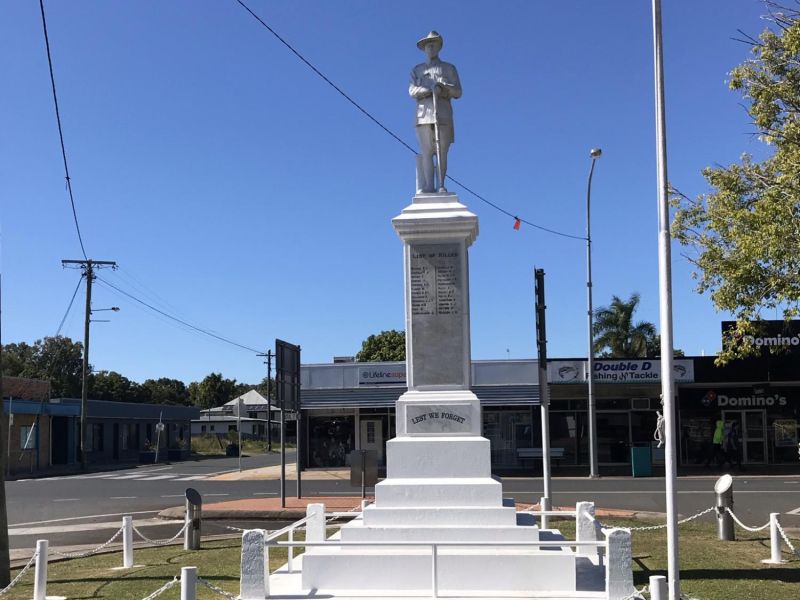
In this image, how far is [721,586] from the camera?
9.56m

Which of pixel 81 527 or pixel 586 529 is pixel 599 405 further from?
pixel 586 529

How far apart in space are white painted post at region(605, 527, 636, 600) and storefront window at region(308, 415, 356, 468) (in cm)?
2764

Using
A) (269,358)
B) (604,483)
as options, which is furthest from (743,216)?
→ (269,358)

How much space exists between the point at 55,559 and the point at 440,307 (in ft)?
25.2

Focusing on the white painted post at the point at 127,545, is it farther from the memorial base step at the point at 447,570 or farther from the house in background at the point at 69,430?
the house in background at the point at 69,430

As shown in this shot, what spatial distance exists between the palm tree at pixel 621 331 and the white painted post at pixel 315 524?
4388cm

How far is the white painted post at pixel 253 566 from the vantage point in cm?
816

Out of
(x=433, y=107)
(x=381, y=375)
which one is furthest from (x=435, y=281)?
(x=381, y=375)

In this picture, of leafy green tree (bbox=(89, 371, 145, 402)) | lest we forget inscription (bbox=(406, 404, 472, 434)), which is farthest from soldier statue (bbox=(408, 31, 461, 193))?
leafy green tree (bbox=(89, 371, 145, 402))

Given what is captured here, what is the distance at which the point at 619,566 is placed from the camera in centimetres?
788

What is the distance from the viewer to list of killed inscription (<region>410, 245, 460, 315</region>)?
1043cm

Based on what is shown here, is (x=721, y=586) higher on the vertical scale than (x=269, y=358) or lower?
lower

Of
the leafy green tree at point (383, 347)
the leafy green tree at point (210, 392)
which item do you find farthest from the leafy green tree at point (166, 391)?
the leafy green tree at point (383, 347)

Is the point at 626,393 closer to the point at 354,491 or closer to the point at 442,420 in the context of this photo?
the point at 354,491
